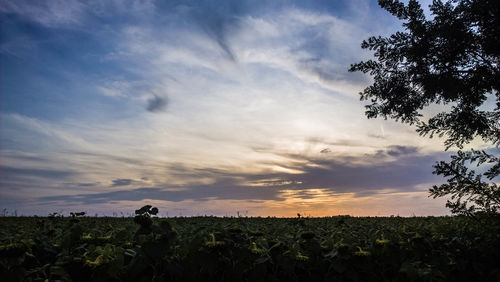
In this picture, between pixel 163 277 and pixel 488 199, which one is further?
pixel 488 199

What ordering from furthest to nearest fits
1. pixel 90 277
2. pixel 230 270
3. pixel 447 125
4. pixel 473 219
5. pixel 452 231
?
pixel 447 125 < pixel 473 219 < pixel 452 231 < pixel 230 270 < pixel 90 277

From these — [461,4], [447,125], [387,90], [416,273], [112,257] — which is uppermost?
[461,4]

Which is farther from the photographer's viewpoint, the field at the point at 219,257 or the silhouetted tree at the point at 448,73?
the silhouetted tree at the point at 448,73

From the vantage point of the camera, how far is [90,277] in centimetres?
338

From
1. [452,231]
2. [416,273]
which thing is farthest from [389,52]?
[416,273]

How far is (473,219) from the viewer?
744cm

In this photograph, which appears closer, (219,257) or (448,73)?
(219,257)

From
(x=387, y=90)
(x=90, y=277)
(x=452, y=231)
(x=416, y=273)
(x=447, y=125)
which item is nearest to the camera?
(x=90, y=277)

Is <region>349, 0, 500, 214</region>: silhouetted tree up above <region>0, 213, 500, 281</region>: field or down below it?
above

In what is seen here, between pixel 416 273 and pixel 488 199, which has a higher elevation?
pixel 488 199

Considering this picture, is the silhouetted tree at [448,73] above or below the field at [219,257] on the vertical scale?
above

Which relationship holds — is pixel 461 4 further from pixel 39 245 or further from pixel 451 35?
pixel 39 245

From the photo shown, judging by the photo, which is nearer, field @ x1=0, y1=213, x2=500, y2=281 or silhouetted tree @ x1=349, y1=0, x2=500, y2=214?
field @ x1=0, y1=213, x2=500, y2=281

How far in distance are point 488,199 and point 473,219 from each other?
21.4 inches
